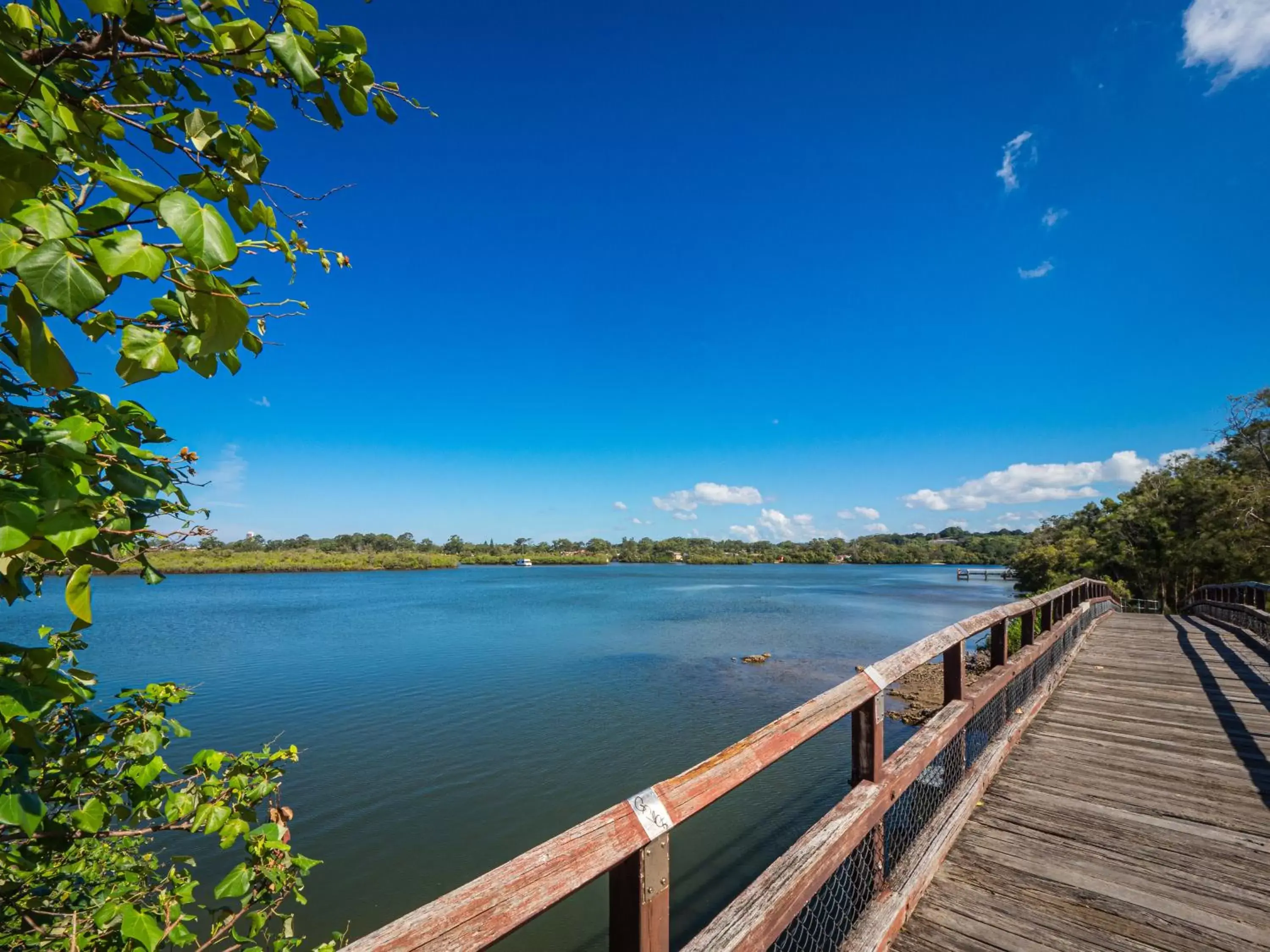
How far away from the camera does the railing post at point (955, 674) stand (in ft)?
11.5

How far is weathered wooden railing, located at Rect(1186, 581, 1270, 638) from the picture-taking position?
872 centimetres

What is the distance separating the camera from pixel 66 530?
0.89m

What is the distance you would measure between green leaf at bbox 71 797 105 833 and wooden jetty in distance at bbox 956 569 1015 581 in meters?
87.5

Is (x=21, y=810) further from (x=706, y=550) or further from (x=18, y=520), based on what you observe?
(x=706, y=550)

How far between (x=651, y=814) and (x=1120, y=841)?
3.64 m

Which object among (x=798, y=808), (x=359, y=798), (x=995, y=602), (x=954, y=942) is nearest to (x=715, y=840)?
(x=798, y=808)

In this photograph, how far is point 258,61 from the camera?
3.99 feet

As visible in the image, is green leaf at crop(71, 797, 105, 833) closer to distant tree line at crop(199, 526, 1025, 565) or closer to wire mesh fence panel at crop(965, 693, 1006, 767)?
wire mesh fence panel at crop(965, 693, 1006, 767)

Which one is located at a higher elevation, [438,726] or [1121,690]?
[1121,690]

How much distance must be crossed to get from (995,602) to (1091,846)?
4902cm

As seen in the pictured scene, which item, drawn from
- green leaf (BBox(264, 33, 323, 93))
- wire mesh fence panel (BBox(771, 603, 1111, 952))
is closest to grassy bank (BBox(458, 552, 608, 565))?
wire mesh fence panel (BBox(771, 603, 1111, 952))

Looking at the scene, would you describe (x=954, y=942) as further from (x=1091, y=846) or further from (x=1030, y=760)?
(x=1030, y=760)

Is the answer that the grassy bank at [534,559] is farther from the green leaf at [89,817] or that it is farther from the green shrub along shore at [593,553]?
the green leaf at [89,817]

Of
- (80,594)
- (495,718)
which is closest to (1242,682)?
(80,594)
